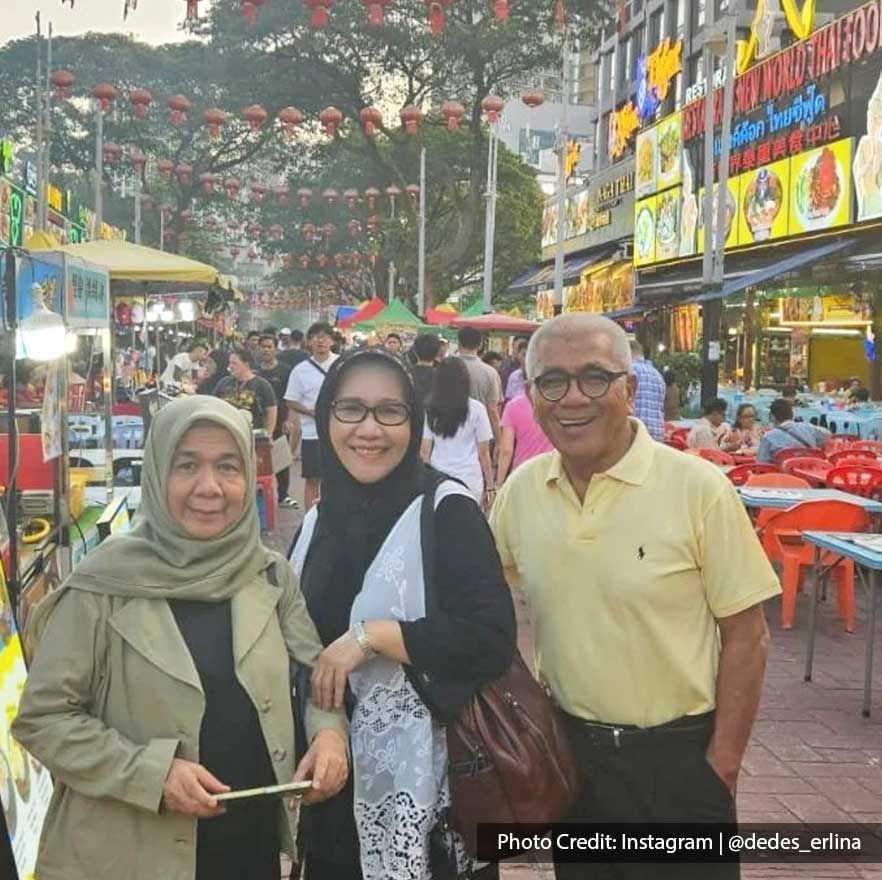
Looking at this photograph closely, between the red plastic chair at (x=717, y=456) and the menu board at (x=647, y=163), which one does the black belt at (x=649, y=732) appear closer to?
the red plastic chair at (x=717, y=456)

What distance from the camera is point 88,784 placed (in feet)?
6.44

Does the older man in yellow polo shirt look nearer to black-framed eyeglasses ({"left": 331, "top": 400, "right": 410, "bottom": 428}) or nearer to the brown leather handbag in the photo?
the brown leather handbag

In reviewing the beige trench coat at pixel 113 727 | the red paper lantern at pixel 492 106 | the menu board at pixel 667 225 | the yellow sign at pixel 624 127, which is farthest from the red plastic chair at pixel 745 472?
the yellow sign at pixel 624 127

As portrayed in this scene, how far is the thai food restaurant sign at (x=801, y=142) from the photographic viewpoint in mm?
17312

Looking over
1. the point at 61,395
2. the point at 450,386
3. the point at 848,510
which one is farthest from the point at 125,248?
the point at 848,510

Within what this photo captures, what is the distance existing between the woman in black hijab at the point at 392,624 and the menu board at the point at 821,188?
1713 cm

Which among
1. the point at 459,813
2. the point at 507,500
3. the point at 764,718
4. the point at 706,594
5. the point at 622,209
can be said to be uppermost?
the point at 622,209

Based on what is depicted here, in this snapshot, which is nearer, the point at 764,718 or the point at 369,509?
the point at 369,509

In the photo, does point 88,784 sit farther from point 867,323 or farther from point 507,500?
point 867,323

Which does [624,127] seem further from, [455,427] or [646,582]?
[646,582]

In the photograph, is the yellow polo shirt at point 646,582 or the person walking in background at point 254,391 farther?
the person walking in background at point 254,391

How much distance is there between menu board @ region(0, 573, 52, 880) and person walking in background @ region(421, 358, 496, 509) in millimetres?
4245

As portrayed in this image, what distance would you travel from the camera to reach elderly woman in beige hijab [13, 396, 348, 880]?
1968 millimetres

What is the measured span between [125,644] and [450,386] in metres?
5.30
